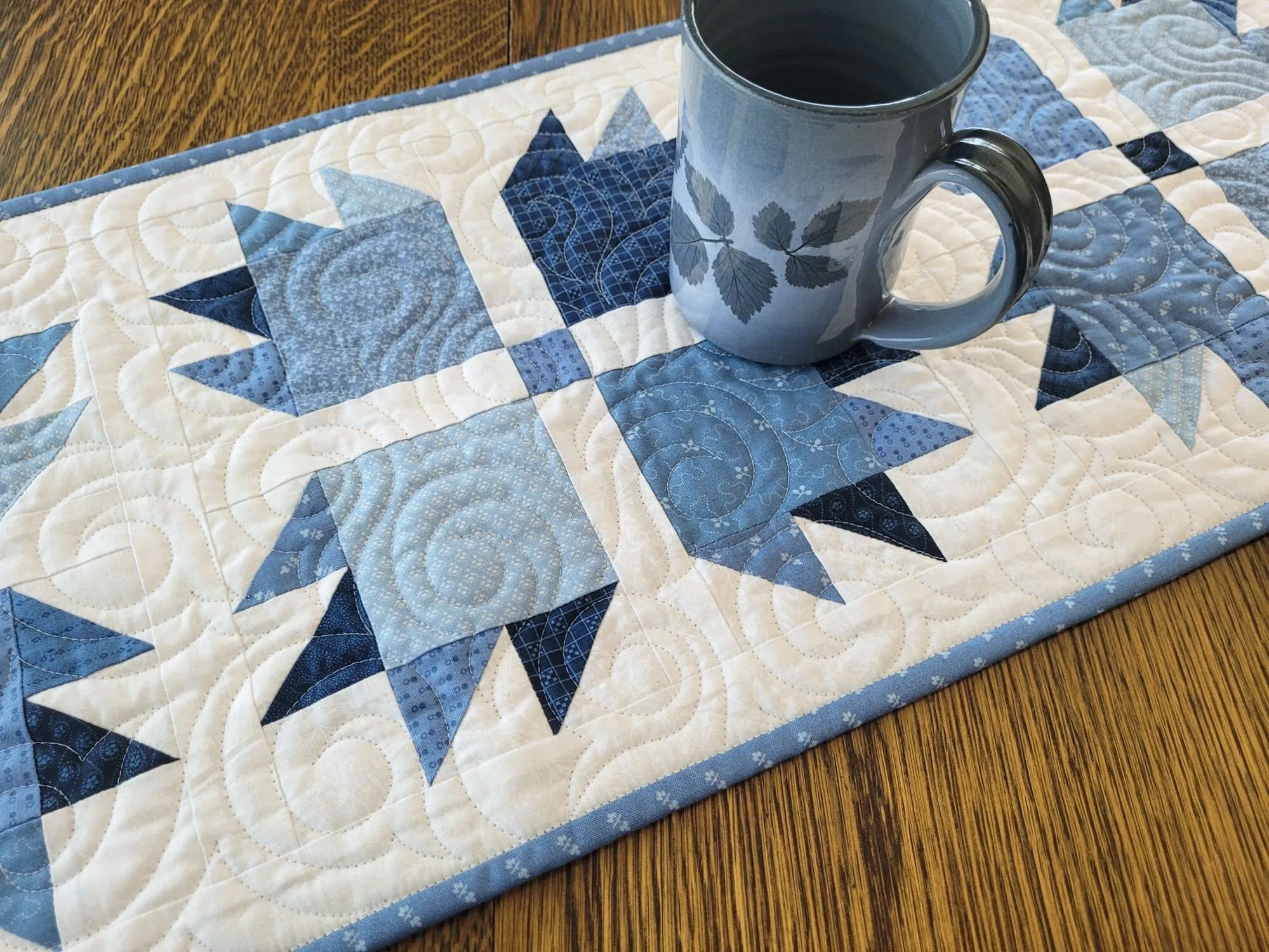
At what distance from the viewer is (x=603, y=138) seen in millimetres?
458

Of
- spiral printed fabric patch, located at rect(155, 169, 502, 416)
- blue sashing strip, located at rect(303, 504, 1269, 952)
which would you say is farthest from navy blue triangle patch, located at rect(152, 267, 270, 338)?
blue sashing strip, located at rect(303, 504, 1269, 952)

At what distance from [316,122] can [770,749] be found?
34 cm

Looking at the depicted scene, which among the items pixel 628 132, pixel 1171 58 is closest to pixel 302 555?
pixel 628 132

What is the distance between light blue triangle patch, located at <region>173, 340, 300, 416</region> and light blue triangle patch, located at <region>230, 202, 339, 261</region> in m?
0.05

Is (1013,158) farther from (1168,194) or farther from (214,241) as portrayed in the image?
(214,241)

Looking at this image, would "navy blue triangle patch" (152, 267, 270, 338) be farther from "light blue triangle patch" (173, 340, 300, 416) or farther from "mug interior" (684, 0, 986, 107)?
"mug interior" (684, 0, 986, 107)

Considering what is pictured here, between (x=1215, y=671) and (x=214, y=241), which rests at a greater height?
(x=214, y=241)

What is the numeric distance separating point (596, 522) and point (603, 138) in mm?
200

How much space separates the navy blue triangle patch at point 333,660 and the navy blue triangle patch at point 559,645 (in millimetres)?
49

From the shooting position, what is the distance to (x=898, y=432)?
38cm

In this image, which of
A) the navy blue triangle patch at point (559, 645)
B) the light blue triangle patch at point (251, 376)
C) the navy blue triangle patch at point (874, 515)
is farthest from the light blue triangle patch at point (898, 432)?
the light blue triangle patch at point (251, 376)

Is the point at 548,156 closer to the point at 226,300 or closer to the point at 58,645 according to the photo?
the point at 226,300

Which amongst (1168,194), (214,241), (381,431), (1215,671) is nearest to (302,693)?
(381,431)

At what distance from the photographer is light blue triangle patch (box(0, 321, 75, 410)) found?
Answer: 38cm
